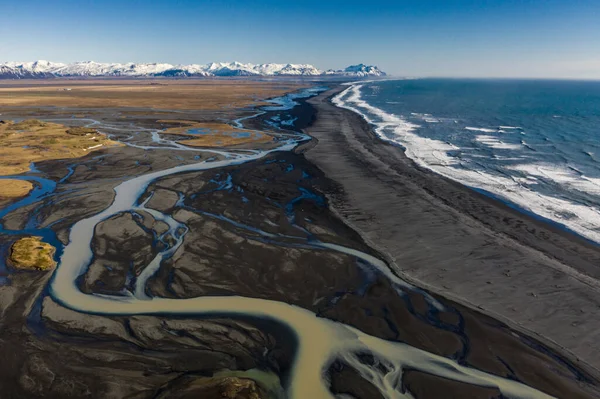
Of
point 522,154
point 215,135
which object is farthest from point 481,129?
point 215,135

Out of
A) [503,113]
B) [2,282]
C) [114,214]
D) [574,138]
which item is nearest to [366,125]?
[574,138]

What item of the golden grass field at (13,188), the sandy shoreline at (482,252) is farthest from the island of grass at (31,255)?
the sandy shoreline at (482,252)

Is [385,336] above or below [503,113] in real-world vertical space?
below

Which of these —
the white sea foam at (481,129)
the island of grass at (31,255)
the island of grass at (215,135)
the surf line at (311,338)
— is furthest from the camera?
the white sea foam at (481,129)

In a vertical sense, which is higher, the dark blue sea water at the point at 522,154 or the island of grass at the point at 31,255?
the dark blue sea water at the point at 522,154

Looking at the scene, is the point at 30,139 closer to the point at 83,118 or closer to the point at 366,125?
the point at 83,118

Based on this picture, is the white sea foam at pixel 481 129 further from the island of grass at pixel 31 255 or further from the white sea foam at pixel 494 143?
the island of grass at pixel 31 255

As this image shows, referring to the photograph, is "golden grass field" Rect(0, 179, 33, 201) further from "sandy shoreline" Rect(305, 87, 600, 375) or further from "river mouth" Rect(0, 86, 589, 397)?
"sandy shoreline" Rect(305, 87, 600, 375)
